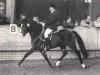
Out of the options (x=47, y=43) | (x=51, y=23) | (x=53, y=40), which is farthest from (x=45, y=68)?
(x=51, y=23)

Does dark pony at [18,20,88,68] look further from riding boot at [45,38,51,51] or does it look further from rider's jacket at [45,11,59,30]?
rider's jacket at [45,11,59,30]

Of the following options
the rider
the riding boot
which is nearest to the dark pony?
the riding boot

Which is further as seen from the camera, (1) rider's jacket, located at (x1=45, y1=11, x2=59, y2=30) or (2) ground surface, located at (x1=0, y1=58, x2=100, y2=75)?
(1) rider's jacket, located at (x1=45, y1=11, x2=59, y2=30)

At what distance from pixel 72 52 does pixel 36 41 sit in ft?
6.98

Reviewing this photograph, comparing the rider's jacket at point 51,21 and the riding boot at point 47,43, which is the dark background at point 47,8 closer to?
the rider's jacket at point 51,21

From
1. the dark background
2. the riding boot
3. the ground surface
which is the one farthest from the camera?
the dark background

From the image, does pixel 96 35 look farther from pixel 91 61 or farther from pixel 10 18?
pixel 10 18


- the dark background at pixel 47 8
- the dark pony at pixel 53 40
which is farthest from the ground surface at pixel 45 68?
the dark background at pixel 47 8

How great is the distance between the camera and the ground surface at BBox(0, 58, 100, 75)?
13844mm

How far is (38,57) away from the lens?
1557 centimetres

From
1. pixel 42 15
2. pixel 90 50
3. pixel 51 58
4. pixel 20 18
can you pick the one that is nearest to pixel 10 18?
pixel 20 18

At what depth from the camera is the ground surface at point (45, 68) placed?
1384 cm

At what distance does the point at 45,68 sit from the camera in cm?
1447

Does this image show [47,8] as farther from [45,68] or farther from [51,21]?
[45,68]
